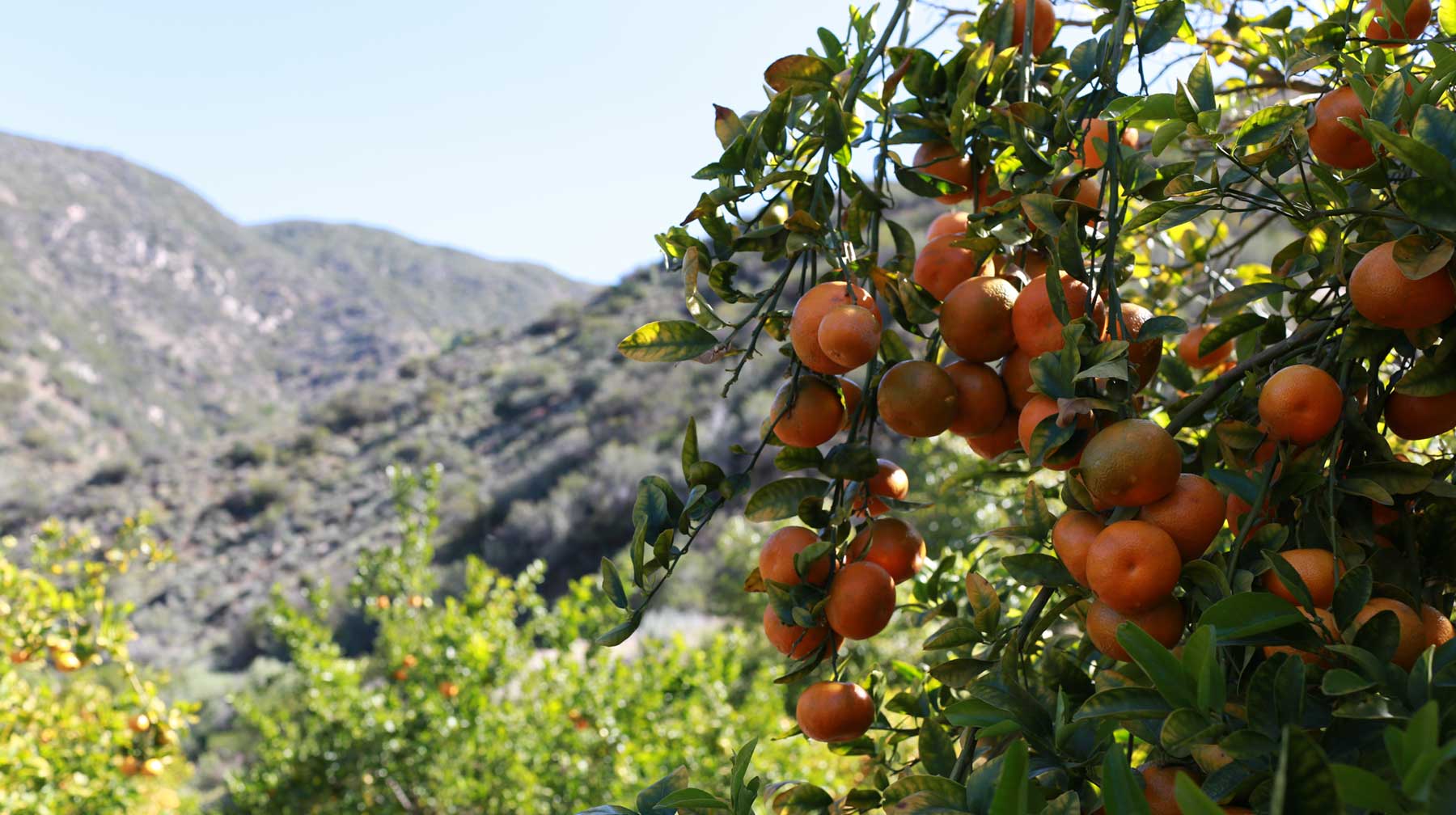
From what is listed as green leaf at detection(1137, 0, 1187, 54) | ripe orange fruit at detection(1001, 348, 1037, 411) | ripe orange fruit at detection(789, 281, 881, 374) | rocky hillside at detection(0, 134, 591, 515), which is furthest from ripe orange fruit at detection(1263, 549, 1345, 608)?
rocky hillside at detection(0, 134, 591, 515)

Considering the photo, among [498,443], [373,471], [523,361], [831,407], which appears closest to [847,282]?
[831,407]

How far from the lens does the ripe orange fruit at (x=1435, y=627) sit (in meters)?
0.58

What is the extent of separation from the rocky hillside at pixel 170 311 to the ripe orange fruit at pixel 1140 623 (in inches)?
909

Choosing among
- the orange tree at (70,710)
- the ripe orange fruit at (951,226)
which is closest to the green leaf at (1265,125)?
the ripe orange fruit at (951,226)

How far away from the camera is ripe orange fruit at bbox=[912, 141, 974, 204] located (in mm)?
856

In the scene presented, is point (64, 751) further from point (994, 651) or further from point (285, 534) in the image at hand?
point (285, 534)

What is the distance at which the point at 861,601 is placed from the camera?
743 mm

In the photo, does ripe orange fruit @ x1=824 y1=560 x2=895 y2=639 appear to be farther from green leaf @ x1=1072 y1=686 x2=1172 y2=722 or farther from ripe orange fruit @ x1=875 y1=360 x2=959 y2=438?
green leaf @ x1=1072 y1=686 x2=1172 y2=722

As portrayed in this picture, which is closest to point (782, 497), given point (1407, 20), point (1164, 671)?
point (1164, 671)

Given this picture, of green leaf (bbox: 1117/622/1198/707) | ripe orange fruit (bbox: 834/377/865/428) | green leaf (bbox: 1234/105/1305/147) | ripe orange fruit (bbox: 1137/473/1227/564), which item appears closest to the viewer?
green leaf (bbox: 1117/622/1198/707)

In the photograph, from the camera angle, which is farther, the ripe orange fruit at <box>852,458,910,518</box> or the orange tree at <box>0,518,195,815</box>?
the orange tree at <box>0,518,195,815</box>

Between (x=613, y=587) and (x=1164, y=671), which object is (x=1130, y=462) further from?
(x=613, y=587)

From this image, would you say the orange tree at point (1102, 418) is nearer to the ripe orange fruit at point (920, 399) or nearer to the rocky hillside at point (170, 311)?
the ripe orange fruit at point (920, 399)

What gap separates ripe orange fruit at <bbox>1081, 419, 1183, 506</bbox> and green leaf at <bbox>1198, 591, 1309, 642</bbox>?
9 centimetres
